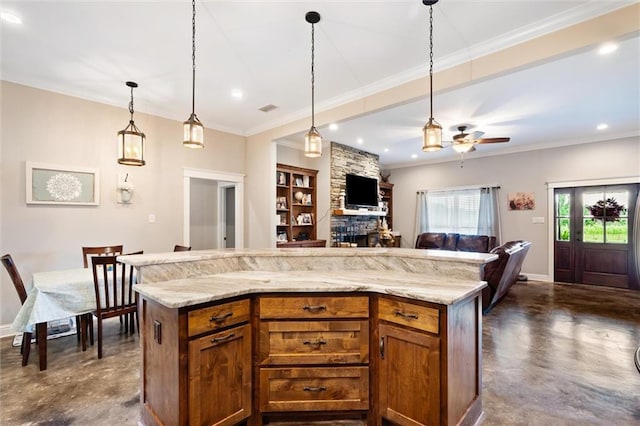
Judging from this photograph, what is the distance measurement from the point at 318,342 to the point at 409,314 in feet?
1.92

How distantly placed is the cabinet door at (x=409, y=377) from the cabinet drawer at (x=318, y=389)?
0.14m

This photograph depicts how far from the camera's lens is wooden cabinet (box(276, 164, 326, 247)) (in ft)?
19.6

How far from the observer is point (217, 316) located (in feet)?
5.58

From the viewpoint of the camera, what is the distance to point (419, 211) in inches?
339

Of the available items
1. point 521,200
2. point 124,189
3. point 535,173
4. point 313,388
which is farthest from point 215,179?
point 535,173

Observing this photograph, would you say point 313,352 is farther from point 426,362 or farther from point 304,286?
point 426,362

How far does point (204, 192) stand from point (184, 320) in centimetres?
541

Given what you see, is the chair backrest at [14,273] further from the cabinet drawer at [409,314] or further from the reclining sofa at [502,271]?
the reclining sofa at [502,271]

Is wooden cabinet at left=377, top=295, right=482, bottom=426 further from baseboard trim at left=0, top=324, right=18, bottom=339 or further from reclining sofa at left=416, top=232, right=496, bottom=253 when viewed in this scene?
reclining sofa at left=416, top=232, right=496, bottom=253

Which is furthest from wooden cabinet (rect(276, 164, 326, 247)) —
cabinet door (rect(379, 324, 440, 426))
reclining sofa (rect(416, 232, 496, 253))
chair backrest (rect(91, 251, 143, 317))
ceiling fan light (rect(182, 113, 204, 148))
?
cabinet door (rect(379, 324, 440, 426))

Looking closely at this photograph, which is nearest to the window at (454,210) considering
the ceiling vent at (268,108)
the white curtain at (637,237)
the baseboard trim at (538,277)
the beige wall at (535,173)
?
the beige wall at (535,173)

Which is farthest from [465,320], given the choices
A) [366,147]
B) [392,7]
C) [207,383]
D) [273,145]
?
[366,147]

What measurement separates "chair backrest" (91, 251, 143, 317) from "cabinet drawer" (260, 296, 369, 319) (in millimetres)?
1744

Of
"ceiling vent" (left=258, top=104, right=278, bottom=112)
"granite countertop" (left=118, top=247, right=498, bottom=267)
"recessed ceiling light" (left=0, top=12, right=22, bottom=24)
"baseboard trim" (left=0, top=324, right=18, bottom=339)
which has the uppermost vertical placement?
"recessed ceiling light" (left=0, top=12, right=22, bottom=24)
